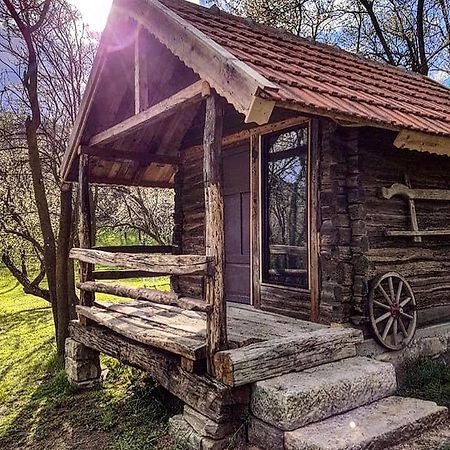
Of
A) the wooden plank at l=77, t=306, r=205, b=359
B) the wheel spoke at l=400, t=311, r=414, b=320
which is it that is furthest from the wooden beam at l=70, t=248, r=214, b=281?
the wheel spoke at l=400, t=311, r=414, b=320

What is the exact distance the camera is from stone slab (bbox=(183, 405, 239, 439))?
139 inches

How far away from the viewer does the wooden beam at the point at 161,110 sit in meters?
3.97

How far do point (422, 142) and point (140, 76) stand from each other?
297 centimetres

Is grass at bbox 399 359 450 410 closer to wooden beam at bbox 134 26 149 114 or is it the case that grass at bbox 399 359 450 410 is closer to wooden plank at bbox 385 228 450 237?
wooden plank at bbox 385 228 450 237

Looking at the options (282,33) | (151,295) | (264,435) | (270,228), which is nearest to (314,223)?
(270,228)

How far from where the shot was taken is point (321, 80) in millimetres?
4199

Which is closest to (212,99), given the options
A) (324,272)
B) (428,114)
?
(324,272)

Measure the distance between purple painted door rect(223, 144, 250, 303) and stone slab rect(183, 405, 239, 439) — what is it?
7.61 ft

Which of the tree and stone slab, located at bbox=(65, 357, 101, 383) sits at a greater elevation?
the tree

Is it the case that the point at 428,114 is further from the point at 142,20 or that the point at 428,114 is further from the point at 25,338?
the point at 25,338

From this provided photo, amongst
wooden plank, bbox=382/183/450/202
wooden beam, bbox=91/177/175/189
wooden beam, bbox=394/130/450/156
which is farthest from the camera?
wooden beam, bbox=91/177/175/189

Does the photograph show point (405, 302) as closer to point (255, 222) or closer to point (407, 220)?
point (407, 220)

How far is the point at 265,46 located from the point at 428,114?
187 cm

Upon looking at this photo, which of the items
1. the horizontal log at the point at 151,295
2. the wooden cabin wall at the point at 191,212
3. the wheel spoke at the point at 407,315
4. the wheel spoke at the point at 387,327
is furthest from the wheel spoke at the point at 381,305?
the wooden cabin wall at the point at 191,212
